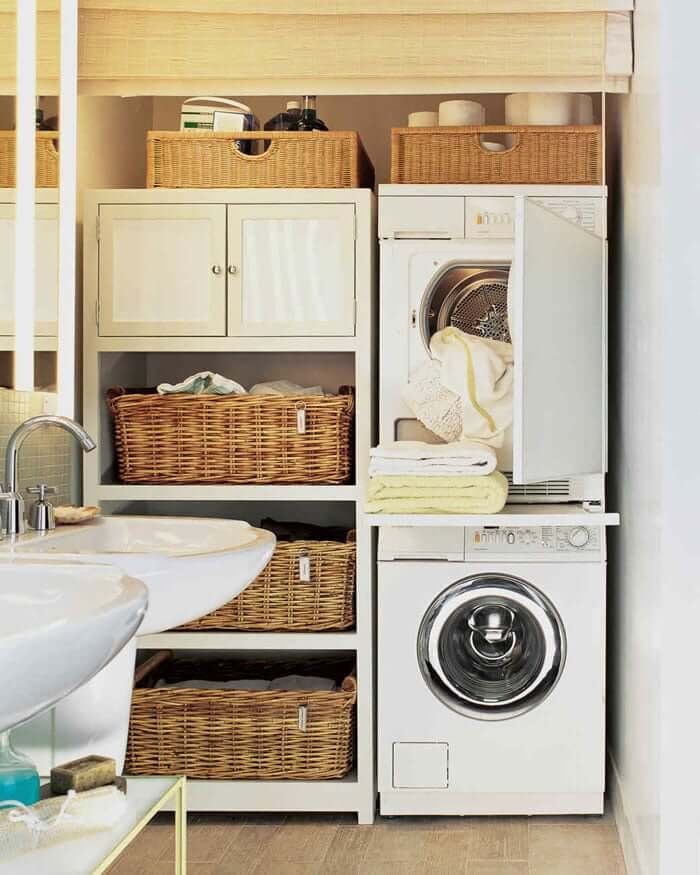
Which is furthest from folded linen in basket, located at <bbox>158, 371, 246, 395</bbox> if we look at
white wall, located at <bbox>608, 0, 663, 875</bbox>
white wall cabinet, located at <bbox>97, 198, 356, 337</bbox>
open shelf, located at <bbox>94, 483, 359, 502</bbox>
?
white wall, located at <bbox>608, 0, 663, 875</bbox>

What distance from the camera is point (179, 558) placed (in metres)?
1.85

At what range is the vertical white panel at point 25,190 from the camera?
2.73 m

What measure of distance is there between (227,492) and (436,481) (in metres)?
0.64

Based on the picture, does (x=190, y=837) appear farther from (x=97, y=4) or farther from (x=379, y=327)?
(x=97, y=4)

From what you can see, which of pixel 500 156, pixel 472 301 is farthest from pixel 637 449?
pixel 500 156

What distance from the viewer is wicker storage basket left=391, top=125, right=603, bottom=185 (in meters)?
3.41

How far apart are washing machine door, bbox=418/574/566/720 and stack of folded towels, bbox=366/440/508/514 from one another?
0.33 m

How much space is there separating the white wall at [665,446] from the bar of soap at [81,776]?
1.16m

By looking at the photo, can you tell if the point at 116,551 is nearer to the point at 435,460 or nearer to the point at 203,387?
the point at 435,460

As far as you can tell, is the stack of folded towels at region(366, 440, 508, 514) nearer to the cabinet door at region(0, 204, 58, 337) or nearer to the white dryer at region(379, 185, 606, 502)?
the white dryer at region(379, 185, 606, 502)

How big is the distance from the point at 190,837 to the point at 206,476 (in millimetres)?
1010

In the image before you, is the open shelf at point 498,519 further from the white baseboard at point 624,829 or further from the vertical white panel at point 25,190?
the vertical white panel at point 25,190

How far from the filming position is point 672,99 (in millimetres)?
2492

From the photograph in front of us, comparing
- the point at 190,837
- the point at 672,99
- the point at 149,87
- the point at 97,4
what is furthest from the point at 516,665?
the point at 97,4
